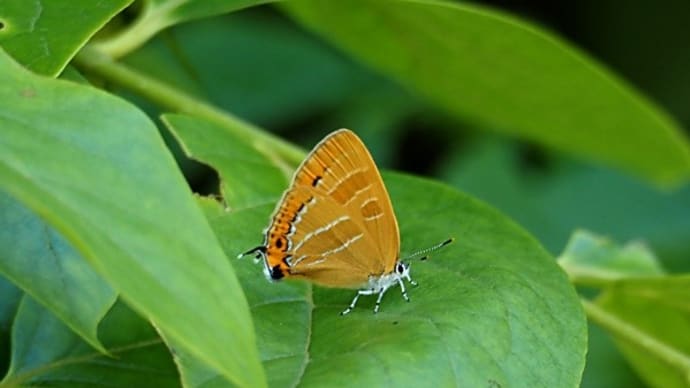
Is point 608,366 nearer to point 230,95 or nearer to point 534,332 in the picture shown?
point 230,95

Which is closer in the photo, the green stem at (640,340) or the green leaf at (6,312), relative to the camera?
the green leaf at (6,312)

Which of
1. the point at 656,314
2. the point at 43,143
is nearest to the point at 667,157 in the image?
the point at 656,314

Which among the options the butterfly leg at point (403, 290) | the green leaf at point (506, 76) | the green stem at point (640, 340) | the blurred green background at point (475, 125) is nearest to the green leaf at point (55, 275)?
the butterfly leg at point (403, 290)

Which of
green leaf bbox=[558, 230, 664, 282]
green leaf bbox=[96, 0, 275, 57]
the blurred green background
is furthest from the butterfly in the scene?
the blurred green background

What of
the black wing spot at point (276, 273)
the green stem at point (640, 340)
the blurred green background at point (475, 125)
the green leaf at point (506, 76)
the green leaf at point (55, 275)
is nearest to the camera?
the green leaf at point (55, 275)

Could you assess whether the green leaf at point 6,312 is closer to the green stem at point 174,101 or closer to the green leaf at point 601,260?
the green stem at point 174,101

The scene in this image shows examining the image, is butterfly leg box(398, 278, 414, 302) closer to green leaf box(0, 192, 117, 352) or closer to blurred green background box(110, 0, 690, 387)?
green leaf box(0, 192, 117, 352)

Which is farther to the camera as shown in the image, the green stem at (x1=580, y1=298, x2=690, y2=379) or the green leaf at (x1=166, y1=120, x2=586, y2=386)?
the green stem at (x1=580, y1=298, x2=690, y2=379)
